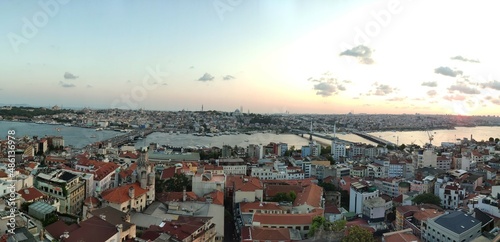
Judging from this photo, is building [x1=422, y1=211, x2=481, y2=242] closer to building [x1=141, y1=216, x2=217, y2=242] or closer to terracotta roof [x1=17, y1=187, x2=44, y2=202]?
building [x1=141, y1=216, x2=217, y2=242]

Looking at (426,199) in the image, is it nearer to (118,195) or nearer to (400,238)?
(400,238)

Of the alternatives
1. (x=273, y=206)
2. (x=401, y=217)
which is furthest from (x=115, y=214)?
(x=401, y=217)

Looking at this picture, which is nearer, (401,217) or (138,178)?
(401,217)

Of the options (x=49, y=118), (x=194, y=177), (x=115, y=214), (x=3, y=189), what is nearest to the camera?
(x=115, y=214)

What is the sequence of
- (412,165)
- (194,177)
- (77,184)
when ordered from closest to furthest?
1. (77,184)
2. (194,177)
3. (412,165)

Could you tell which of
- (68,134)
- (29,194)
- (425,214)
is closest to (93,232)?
(29,194)

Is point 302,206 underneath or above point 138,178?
underneath

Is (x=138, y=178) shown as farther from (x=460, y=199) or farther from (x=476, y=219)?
(x=460, y=199)
